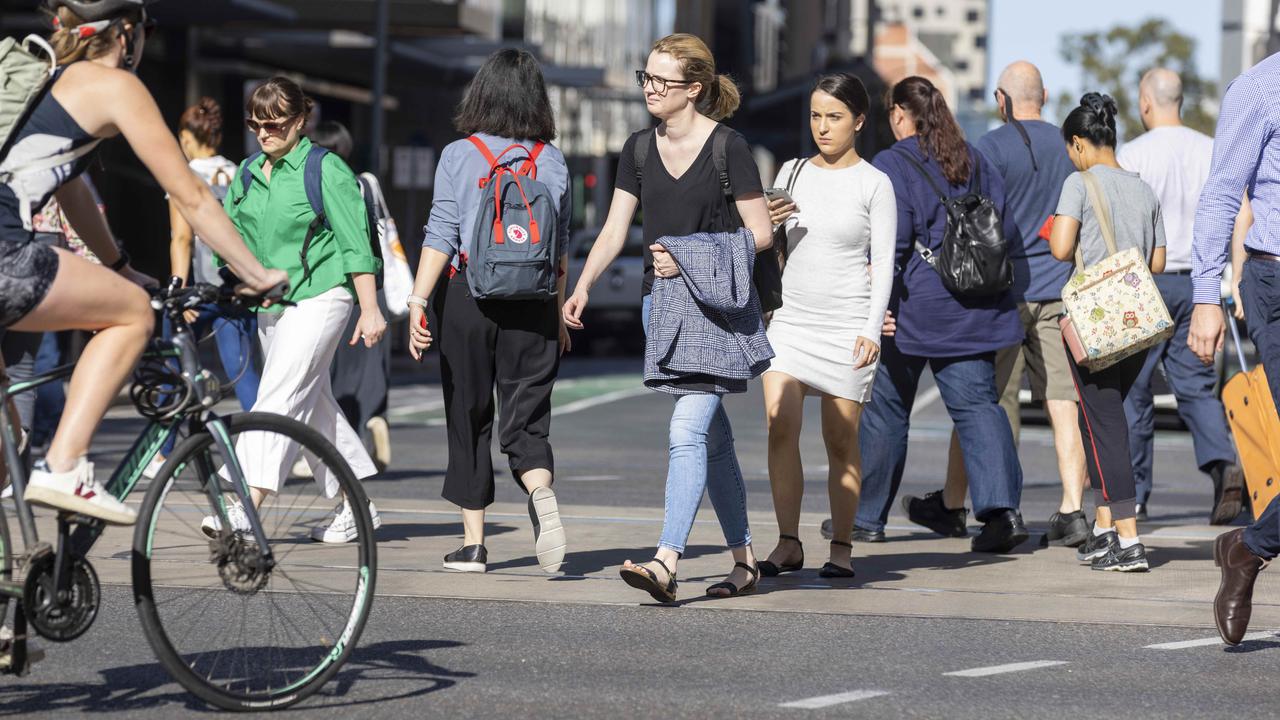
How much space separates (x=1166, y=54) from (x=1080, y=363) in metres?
80.4

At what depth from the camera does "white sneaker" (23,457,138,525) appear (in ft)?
15.4

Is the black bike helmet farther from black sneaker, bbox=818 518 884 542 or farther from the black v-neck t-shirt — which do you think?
black sneaker, bbox=818 518 884 542

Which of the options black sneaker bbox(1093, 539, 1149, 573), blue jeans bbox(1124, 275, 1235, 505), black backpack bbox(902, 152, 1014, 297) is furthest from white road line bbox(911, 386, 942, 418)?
black sneaker bbox(1093, 539, 1149, 573)

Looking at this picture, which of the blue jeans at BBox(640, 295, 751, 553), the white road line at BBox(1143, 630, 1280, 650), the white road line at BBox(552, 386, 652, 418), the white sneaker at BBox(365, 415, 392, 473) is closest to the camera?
the white road line at BBox(1143, 630, 1280, 650)

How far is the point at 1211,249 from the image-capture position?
6.07 m

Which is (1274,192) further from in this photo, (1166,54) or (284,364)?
Result: (1166,54)

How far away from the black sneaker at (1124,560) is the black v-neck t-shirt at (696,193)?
7.04 ft

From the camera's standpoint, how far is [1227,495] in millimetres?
9648

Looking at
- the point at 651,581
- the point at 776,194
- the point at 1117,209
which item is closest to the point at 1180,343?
the point at 1117,209

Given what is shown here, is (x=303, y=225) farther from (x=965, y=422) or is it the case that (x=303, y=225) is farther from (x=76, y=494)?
(x=76, y=494)

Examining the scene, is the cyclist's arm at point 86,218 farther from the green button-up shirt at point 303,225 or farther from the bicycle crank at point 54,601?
the green button-up shirt at point 303,225

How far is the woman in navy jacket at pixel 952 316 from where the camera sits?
8.15m

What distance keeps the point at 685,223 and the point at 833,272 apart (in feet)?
2.68

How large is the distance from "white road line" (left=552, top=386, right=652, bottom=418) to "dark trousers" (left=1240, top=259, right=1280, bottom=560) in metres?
11.2
